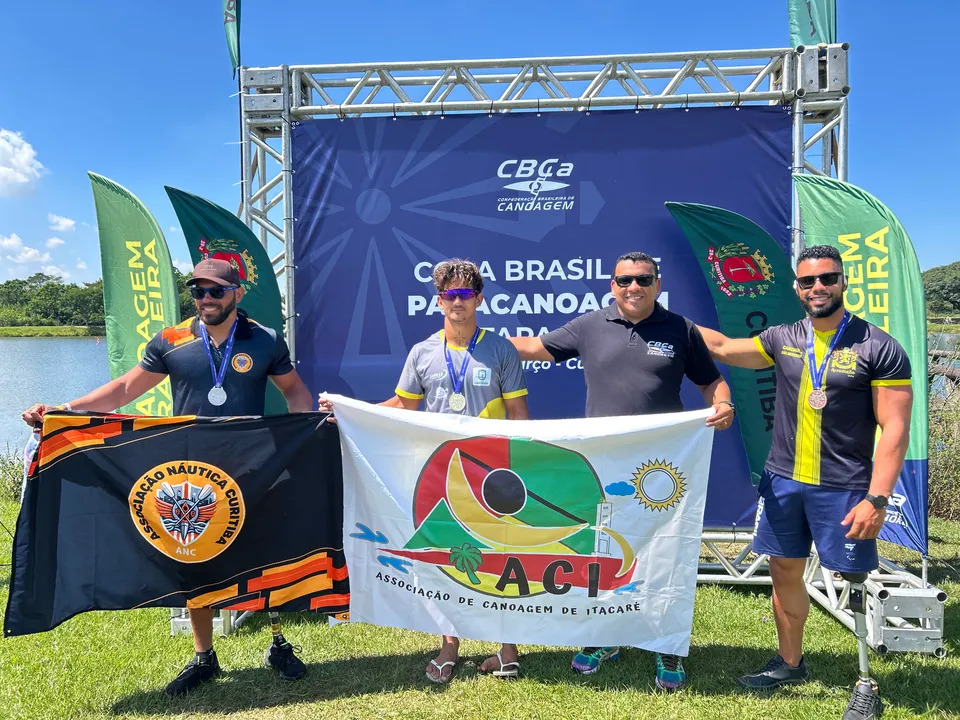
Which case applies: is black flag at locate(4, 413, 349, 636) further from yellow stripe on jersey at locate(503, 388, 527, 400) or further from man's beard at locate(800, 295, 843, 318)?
man's beard at locate(800, 295, 843, 318)

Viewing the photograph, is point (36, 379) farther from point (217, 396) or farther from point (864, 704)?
point (864, 704)

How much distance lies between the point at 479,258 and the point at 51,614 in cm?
328

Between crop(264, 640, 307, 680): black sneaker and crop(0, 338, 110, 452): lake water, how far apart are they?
7.99 m

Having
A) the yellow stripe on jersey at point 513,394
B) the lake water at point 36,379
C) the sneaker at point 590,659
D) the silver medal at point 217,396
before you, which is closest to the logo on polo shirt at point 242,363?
the silver medal at point 217,396

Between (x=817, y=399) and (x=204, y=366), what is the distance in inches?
109

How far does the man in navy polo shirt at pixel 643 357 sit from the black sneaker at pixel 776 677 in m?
0.31

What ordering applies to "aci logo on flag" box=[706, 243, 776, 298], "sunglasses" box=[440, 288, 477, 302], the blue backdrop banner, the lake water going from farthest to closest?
1. the lake water
2. the blue backdrop banner
3. "aci logo on flag" box=[706, 243, 776, 298]
4. "sunglasses" box=[440, 288, 477, 302]

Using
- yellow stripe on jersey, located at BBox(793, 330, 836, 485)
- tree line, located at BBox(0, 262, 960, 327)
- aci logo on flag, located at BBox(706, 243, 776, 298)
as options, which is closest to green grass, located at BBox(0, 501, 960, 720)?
yellow stripe on jersey, located at BBox(793, 330, 836, 485)

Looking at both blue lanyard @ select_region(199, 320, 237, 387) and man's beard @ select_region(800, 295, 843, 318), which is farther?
blue lanyard @ select_region(199, 320, 237, 387)

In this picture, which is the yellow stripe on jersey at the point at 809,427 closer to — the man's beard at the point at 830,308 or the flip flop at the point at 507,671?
the man's beard at the point at 830,308

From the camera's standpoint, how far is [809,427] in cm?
265

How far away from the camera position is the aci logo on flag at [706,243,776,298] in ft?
13.5

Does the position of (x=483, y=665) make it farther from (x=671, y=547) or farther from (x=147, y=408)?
(x=147, y=408)

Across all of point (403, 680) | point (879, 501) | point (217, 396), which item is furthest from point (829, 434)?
point (217, 396)
